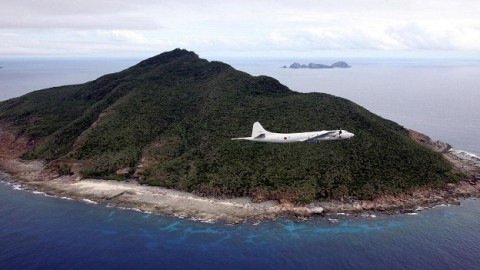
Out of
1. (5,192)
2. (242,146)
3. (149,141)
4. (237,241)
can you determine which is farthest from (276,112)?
(5,192)

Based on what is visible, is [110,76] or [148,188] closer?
[148,188]

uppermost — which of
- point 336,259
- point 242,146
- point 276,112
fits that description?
point 276,112

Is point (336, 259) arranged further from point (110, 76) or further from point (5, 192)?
point (110, 76)

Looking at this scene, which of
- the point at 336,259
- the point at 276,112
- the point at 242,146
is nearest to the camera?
the point at 336,259

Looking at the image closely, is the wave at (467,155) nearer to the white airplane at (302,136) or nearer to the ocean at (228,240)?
the ocean at (228,240)

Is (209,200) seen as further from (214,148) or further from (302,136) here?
(302,136)

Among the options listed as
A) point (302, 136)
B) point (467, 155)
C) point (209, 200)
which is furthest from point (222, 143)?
point (467, 155)

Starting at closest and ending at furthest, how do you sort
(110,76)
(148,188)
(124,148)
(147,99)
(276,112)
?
1. (148,188)
2. (124,148)
3. (276,112)
4. (147,99)
5. (110,76)
